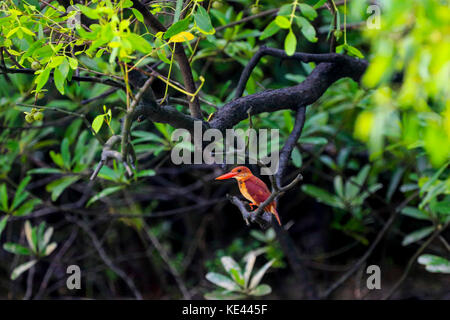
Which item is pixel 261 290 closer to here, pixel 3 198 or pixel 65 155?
pixel 65 155

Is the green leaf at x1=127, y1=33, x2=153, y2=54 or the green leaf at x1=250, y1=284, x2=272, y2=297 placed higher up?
the green leaf at x1=127, y1=33, x2=153, y2=54

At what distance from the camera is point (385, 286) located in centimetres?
291

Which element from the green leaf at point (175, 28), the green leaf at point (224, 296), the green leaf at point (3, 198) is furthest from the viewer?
the green leaf at point (3, 198)

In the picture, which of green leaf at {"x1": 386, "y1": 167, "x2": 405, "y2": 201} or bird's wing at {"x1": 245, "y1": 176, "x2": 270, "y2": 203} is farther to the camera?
green leaf at {"x1": 386, "y1": 167, "x2": 405, "y2": 201}

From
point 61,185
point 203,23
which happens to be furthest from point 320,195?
point 203,23

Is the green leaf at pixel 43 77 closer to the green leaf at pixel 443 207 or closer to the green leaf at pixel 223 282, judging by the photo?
the green leaf at pixel 223 282

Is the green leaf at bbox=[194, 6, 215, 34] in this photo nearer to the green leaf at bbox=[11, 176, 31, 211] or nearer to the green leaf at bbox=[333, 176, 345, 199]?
the green leaf at bbox=[11, 176, 31, 211]

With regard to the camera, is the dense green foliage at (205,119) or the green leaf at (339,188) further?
the green leaf at (339,188)

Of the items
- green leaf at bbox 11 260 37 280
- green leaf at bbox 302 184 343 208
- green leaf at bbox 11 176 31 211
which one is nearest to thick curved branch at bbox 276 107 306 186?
green leaf at bbox 302 184 343 208

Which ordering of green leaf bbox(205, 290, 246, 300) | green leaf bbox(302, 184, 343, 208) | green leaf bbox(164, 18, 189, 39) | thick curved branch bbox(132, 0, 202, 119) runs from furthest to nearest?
green leaf bbox(302, 184, 343, 208), green leaf bbox(205, 290, 246, 300), thick curved branch bbox(132, 0, 202, 119), green leaf bbox(164, 18, 189, 39)

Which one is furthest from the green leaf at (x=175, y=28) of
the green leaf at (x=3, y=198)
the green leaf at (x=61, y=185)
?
the green leaf at (x=3, y=198)

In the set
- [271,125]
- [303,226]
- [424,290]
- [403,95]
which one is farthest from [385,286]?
[403,95]

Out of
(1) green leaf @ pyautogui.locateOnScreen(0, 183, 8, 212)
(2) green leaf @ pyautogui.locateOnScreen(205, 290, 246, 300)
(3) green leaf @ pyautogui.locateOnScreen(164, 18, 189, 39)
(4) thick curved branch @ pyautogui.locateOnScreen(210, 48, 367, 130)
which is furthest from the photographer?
(1) green leaf @ pyautogui.locateOnScreen(0, 183, 8, 212)

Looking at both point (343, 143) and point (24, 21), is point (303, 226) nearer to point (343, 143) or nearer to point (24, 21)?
point (343, 143)
